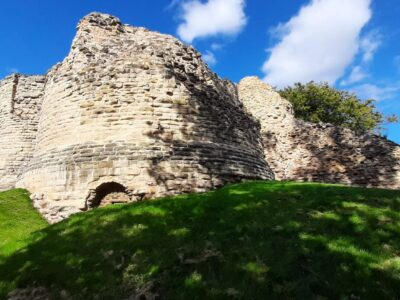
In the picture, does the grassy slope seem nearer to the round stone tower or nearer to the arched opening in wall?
the round stone tower

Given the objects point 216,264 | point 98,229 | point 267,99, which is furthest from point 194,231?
point 267,99

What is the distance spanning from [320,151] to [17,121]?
1495cm

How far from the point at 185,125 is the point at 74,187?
3726 mm

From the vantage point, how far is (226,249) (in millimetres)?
6648

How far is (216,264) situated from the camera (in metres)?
6.18

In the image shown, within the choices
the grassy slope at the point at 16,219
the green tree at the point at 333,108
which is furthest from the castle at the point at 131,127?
the green tree at the point at 333,108

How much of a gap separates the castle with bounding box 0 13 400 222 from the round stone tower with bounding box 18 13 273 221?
30 mm

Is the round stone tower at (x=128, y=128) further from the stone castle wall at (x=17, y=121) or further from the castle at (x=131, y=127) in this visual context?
the stone castle wall at (x=17, y=121)

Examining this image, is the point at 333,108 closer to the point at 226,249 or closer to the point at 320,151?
the point at 320,151

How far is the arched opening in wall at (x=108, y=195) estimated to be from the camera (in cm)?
1095

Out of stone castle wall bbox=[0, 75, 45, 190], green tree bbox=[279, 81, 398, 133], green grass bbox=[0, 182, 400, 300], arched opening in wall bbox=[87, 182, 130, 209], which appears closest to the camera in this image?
green grass bbox=[0, 182, 400, 300]

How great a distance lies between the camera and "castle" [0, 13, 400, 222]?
11094mm

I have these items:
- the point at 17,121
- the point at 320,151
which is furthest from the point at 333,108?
the point at 17,121

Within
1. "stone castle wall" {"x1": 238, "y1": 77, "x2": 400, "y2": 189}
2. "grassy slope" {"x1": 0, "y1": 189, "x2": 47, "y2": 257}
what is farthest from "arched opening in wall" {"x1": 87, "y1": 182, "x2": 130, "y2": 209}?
"stone castle wall" {"x1": 238, "y1": 77, "x2": 400, "y2": 189}
